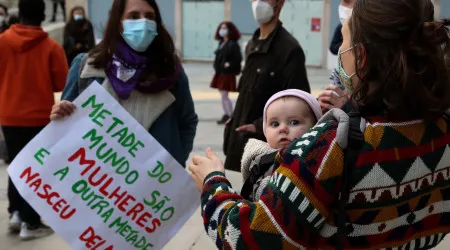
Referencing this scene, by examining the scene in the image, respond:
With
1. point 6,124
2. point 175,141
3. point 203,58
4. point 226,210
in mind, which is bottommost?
point 203,58

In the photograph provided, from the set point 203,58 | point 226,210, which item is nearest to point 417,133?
point 226,210

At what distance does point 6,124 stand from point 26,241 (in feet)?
2.83

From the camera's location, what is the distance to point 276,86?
13.7ft

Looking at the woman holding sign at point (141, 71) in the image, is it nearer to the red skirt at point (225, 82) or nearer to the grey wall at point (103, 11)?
the red skirt at point (225, 82)

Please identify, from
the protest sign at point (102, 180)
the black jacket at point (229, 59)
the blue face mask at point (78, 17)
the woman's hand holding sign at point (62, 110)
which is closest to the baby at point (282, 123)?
the protest sign at point (102, 180)

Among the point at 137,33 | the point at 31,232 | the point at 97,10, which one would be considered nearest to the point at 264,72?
the point at 137,33

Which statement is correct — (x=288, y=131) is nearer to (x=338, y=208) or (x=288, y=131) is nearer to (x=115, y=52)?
(x=338, y=208)

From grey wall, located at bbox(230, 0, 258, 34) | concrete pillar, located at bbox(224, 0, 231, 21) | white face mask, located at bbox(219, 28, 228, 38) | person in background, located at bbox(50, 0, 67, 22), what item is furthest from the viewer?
person in background, located at bbox(50, 0, 67, 22)

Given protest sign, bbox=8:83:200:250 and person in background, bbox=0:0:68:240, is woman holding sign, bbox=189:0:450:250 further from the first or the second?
person in background, bbox=0:0:68:240

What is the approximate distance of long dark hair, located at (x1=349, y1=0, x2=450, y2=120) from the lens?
5.23 ft

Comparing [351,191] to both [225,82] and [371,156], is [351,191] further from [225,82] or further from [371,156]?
[225,82]

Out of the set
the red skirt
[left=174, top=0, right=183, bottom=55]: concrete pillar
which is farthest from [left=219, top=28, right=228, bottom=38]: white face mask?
[left=174, top=0, right=183, bottom=55]: concrete pillar

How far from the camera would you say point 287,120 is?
219cm

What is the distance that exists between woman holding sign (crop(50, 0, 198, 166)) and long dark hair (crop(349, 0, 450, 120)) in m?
1.61
